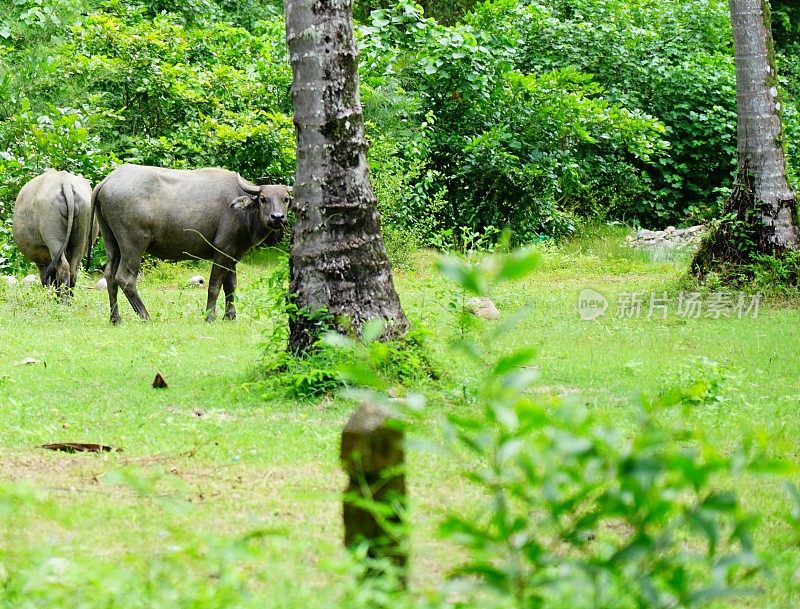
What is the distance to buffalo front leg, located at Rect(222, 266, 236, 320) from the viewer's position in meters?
12.1

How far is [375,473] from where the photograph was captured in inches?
115

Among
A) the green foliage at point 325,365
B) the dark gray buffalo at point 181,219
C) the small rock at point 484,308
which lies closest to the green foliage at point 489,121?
the dark gray buffalo at point 181,219

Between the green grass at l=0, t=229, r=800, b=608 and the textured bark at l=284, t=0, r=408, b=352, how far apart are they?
526mm

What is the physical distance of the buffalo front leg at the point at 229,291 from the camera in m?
12.1

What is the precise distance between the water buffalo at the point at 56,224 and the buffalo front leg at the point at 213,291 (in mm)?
2070

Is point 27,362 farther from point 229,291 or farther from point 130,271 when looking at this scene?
point 229,291

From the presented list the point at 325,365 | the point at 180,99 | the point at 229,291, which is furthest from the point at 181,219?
the point at 180,99

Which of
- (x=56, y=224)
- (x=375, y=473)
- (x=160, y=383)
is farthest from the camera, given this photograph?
(x=56, y=224)

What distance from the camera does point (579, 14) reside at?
2183 centimetres

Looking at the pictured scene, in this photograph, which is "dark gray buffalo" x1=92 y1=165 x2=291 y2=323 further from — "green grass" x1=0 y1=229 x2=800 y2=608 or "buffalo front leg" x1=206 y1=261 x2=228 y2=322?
"green grass" x1=0 y1=229 x2=800 y2=608

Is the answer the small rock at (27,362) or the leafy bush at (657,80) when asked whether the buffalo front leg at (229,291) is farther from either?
the leafy bush at (657,80)

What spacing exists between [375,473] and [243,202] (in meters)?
9.31

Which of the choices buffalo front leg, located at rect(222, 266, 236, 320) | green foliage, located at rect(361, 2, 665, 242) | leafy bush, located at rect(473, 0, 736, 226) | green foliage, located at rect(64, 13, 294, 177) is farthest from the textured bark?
leafy bush, located at rect(473, 0, 736, 226)

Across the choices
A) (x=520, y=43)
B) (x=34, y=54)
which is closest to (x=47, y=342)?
(x=34, y=54)
